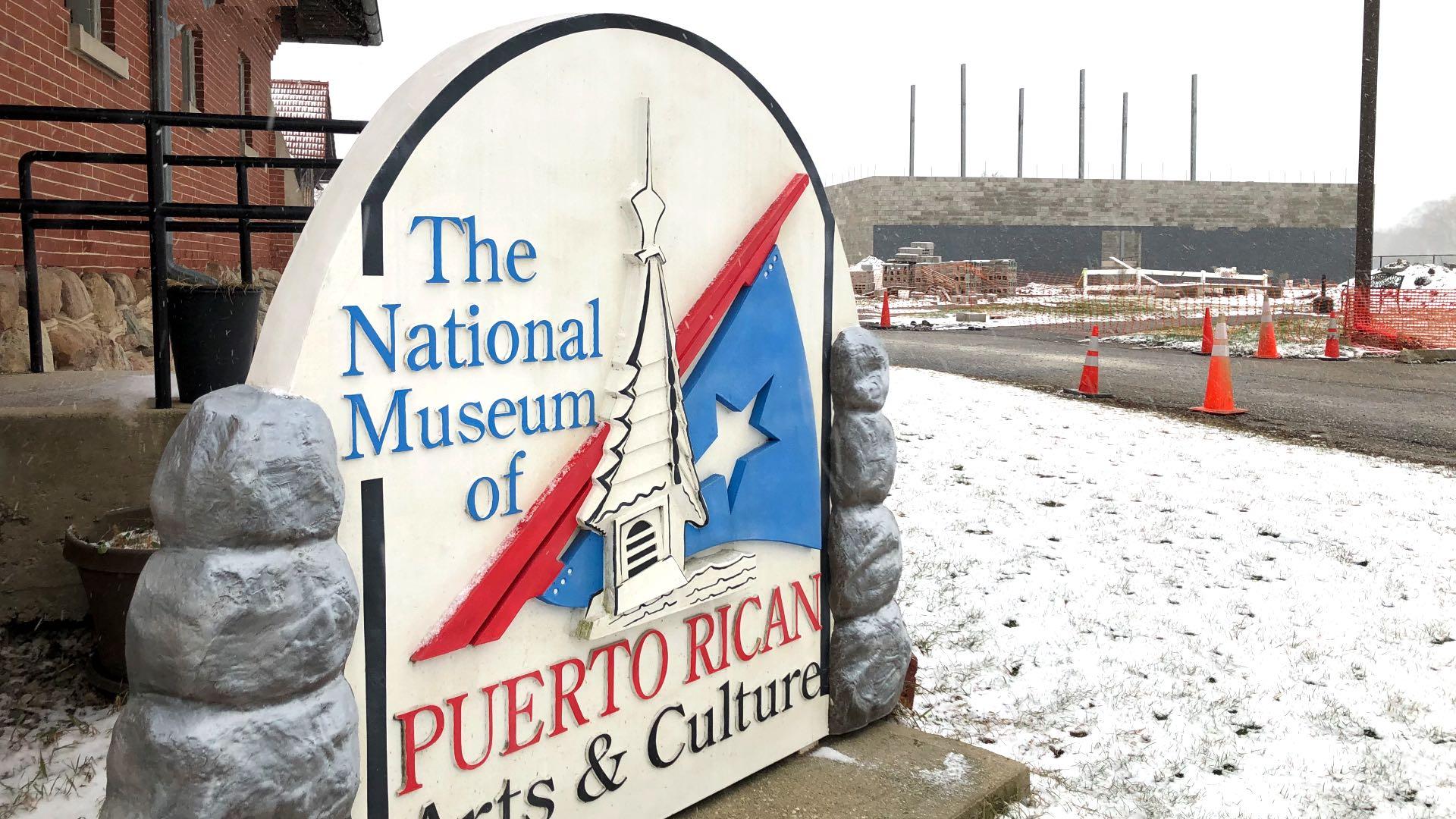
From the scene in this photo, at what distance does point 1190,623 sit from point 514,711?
10.9 ft

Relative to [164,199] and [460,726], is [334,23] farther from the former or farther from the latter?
[460,726]

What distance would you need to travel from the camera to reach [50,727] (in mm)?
3207

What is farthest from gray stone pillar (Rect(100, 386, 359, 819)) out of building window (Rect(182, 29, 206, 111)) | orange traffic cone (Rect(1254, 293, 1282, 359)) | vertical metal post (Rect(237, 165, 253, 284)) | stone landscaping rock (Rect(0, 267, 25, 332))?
orange traffic cone (Rect(1254, 293, 1282, 359))

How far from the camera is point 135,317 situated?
7.31m

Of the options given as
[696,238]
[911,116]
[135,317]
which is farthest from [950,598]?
[911,116]

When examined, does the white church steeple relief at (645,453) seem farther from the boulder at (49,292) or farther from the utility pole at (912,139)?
the utility pole at (912,139)

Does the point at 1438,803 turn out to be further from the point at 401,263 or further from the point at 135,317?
the point at 135,317

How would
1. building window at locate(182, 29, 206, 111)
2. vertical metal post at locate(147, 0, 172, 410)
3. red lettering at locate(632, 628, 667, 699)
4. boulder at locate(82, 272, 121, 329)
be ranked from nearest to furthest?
red lettering at locate(632, 628, 667, 699), vertical metal post at locate(147, 0, 172, 410), boulder at locate(82, 272, 121, 329), building window at locate(182, 29, 206, 111)

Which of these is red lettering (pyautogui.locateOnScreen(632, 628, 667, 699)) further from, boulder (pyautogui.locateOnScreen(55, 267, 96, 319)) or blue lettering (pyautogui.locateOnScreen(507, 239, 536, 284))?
boulder (pyautogui.locateOnScreen(55, 267, 96, 319))

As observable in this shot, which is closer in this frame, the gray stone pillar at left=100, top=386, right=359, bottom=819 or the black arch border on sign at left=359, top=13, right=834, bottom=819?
the gray stone pillar at left=100, top=386, right=359, bottom=819

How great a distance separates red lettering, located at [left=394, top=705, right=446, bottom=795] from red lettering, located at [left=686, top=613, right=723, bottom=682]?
0.72 metres

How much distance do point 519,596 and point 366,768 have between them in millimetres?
417

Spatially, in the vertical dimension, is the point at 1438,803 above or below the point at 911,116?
below

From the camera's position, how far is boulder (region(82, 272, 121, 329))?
6750 mm
